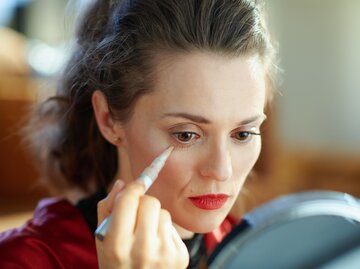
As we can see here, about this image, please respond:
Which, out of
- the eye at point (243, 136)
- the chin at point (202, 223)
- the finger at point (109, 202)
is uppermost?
the eye at point (243, 136)

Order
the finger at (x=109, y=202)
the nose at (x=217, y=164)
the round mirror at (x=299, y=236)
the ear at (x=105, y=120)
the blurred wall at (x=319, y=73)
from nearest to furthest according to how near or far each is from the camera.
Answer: the round mirror at (x=299, y=236) < the finger at (x=109, y=202) < the nose at (x=217, y=164) < the ear at (x=105, y=120) < the blurred wall at (x=319, y=73)

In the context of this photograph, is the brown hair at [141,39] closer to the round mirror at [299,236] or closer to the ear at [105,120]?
the ear at [105,120]

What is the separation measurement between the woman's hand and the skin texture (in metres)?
0.13

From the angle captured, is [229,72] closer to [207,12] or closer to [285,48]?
[207,12]

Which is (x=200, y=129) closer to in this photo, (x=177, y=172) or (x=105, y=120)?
(x=177, y=172)

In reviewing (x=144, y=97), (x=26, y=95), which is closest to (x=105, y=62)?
(x=144, y=97)

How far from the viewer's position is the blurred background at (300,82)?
8.85ft

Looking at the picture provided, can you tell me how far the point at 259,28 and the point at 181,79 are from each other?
16cm

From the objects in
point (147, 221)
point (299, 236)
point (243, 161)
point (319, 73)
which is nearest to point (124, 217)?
point (147, 221)

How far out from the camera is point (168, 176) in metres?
0.82

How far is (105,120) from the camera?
0.92 m

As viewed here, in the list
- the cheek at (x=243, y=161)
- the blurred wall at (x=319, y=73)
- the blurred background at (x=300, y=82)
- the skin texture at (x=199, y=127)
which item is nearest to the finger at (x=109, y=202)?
the skin texture at (x=199, y=127)

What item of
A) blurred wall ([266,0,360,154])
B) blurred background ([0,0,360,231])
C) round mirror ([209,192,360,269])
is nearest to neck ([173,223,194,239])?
round mirror ([209,192,360,269])

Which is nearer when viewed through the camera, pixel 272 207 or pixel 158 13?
pixel 272 207
